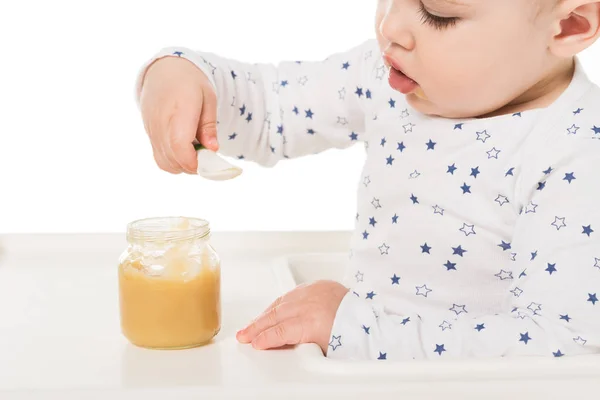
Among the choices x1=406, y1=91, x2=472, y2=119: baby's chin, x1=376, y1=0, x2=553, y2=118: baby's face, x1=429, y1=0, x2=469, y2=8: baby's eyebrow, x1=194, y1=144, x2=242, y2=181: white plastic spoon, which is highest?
x1=429, y1=0, x2=469, y2=8: baby's eyebrow

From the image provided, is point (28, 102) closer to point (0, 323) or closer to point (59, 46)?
point (59, 46)

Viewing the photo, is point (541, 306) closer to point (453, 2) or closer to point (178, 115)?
point (453, 2)

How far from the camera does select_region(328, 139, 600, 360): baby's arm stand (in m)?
0.76

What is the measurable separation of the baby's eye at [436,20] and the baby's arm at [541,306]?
0.53 ft

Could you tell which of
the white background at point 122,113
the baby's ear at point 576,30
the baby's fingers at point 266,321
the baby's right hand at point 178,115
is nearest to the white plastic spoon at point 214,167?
the baby's right hand at point 178,115

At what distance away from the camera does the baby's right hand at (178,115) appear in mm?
855

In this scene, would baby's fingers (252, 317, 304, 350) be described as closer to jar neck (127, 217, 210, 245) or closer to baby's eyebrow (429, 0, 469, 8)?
jar neck (127, 217, 210, 245)

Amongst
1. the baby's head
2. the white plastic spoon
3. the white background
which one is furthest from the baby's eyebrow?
the white background

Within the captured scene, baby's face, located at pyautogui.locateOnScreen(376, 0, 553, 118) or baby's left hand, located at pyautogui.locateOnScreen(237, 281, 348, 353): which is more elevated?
baby's face, located at pyautogui.locateOnScreen(376, 0, 553, 118)

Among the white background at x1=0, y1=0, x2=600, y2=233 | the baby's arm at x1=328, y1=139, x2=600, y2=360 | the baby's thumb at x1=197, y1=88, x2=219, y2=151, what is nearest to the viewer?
the baby's arm at x1=328, y1=139, x2=600, y2=360

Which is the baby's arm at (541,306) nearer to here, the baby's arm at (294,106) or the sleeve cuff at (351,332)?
the sleeve cuff at (351,332)

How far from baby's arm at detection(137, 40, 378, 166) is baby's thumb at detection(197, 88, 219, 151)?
16 centimetres

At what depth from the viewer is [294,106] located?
44.2 inches

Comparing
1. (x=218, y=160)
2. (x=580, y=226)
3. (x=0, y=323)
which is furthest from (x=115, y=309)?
(x=580, y=226)
